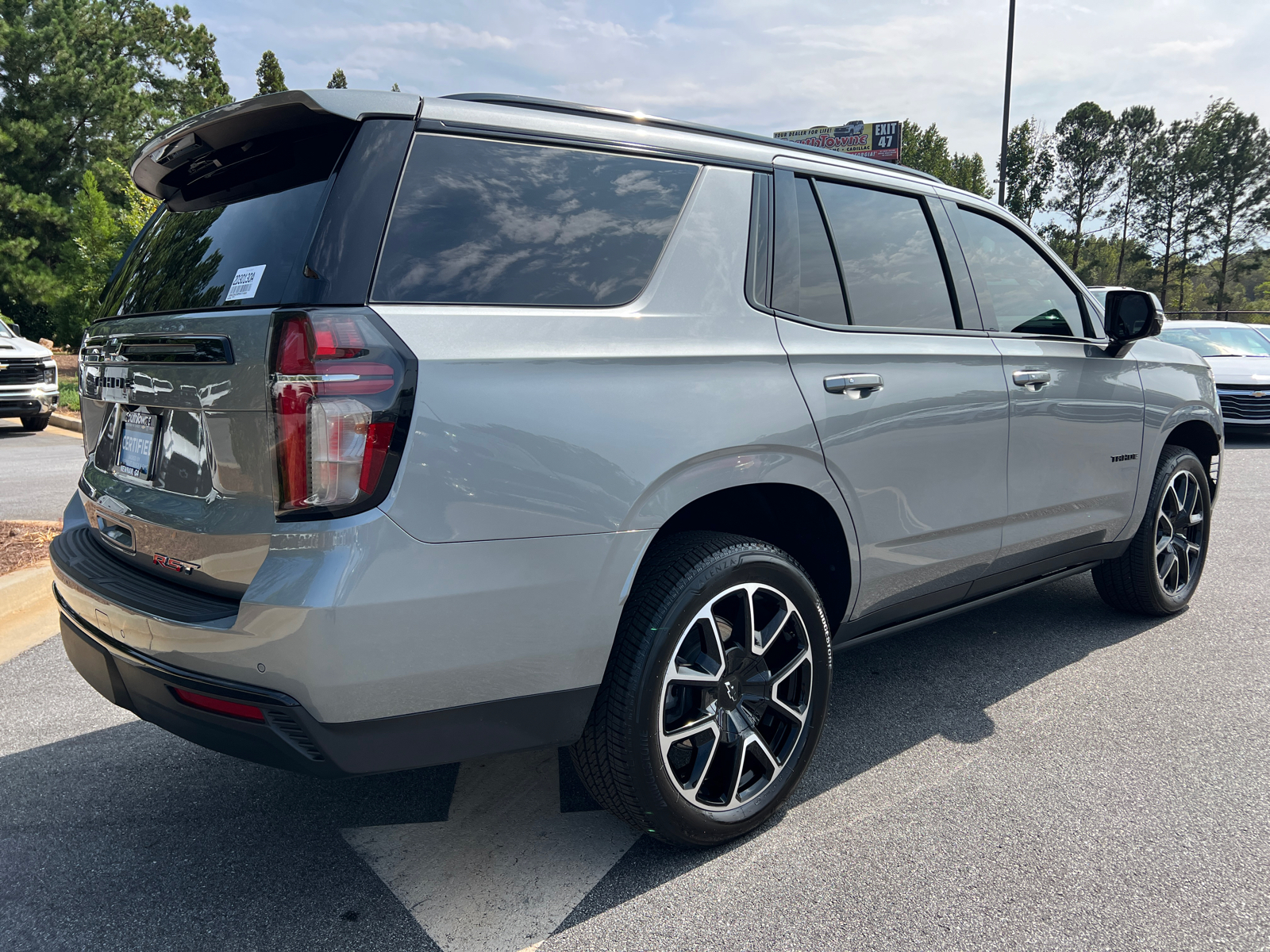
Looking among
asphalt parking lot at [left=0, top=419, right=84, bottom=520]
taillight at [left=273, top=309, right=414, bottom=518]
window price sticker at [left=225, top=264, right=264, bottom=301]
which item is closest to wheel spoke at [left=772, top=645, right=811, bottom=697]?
taillight at [left=273, top=309, right=414, bottom=518]

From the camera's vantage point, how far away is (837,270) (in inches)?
114

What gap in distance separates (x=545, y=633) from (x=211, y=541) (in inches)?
30.6

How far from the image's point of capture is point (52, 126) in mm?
27781

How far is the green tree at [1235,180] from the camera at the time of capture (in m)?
51.2

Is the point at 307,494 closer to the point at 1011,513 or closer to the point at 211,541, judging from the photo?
the point at 211,541

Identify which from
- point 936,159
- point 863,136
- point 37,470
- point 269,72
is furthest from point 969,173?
point 37,470

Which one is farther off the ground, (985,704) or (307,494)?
(307,494)

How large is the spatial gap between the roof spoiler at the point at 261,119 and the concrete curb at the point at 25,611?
104 inches

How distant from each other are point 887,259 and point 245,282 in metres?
2.06

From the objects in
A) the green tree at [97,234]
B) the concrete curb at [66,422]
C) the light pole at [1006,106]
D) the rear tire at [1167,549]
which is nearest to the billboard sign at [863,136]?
the light pole at [1006,106]

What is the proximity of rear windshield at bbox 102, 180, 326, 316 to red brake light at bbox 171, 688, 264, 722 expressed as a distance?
878 mm

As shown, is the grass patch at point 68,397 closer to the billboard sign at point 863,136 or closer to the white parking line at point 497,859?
the white parking line at point 497,859

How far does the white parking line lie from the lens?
2.19 metres

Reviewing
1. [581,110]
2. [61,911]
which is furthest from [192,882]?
[581,110]
